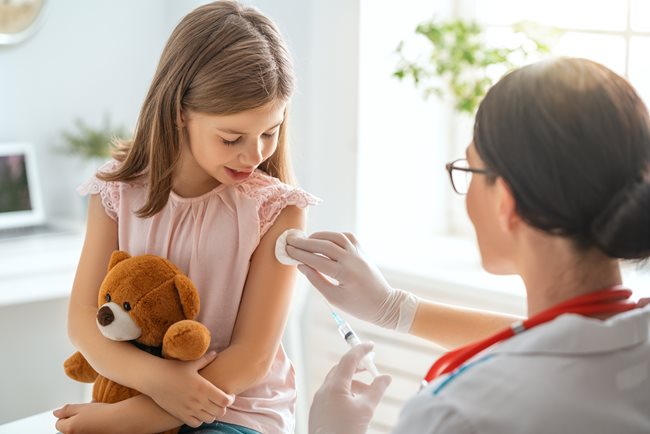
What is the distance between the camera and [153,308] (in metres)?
1.46

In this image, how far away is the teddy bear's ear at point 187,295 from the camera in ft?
4.80

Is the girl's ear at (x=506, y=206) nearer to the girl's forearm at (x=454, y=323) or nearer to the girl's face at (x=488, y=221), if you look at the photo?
the girl's face at (x=488, y=221)

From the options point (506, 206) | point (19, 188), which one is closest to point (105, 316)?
point (506, 206)

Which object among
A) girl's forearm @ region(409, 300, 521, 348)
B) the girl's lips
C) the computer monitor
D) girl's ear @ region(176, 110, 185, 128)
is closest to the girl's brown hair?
girl's ear @ region(176, 110, 185, 128)

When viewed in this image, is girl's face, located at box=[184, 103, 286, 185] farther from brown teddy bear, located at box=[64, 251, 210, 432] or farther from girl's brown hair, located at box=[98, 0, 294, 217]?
brown teddy bear, located at box=[64, 251, 210, 432]

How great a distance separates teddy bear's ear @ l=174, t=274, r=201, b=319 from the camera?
4.80ft

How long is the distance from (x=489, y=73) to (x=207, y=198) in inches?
50.7

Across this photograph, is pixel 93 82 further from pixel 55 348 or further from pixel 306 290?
pixel 306 290

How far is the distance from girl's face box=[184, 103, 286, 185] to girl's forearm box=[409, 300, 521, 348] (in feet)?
1.32

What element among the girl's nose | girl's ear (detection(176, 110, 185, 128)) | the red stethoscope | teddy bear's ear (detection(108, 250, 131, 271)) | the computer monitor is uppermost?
girl's ear (detection(176, 110, 185, 128))

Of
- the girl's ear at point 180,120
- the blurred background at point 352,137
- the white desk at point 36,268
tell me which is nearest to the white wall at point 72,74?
the blurred background at point 352,137

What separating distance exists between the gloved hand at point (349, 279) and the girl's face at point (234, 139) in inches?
6.1

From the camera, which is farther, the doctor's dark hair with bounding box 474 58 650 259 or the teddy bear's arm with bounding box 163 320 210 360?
the teddy bear's arm with bounding box 163 320 210 360

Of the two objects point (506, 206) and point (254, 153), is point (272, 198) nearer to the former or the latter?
point (254, 153)
